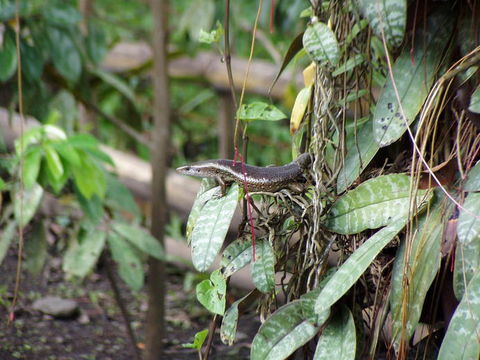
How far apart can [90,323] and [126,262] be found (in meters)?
0.47

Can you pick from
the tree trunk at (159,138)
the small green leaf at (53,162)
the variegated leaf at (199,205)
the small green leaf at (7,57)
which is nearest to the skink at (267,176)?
the variegated leaf at (199,205)

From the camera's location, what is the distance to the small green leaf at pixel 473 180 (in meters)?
1.38

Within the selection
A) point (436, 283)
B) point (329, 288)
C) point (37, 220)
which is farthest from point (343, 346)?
point (37, 220)

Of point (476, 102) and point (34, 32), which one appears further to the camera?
point (34, 32)

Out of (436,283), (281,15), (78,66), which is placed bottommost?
(436,283)

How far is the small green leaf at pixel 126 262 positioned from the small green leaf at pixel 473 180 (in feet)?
5.57

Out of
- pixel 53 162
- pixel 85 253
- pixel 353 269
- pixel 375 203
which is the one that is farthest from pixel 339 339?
pixel 85 253

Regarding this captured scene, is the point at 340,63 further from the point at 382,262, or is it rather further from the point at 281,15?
the point at 281,15

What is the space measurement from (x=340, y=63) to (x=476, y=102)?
37 cm

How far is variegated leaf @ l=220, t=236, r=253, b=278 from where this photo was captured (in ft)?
4.97

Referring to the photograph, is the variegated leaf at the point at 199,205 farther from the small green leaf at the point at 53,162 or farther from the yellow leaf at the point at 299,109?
the small green leaf at the point at 53,162

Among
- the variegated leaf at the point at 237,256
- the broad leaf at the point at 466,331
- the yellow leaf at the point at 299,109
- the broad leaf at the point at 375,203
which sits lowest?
the broad leaf at the point at 466,331

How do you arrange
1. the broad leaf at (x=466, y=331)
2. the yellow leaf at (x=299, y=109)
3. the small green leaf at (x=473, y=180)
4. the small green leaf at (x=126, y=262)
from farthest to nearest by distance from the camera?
the small green leaf at (x=126, y=262) → the yellow leaf at (x=299, y=109) → the small green leaf at (x=473, y=180) → the broad leaf at (x=466, y=331)

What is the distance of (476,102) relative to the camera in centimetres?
140
